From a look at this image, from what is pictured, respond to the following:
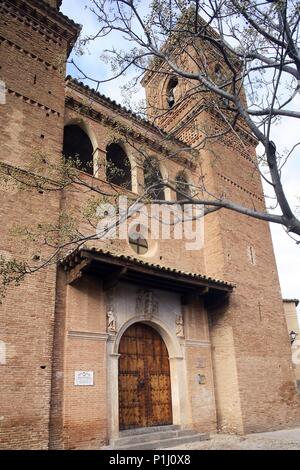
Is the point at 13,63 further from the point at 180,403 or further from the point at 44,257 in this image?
the point at 180,403

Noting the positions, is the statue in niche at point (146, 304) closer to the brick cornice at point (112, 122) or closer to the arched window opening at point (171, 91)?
the brick cornice at point (112, 122)

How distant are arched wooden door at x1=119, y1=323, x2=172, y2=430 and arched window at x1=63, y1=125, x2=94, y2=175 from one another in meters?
4.85

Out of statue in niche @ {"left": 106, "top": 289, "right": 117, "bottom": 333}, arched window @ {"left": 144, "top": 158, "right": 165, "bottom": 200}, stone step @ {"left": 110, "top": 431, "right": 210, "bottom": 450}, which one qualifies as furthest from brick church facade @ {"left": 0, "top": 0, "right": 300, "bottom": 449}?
arched window @ {"left": 144, "top": 158, "right": 165, "bottom": 200}

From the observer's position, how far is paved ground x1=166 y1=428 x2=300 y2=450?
8336 mm

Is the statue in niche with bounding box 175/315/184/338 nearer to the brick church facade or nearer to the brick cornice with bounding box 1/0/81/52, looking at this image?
the brick church facade

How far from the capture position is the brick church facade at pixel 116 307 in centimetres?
761

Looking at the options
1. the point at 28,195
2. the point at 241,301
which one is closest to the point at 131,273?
the point at 28,195

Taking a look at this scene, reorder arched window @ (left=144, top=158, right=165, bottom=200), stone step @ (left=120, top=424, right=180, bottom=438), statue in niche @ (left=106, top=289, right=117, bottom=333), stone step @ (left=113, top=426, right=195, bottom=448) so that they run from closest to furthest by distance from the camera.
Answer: arched window @ (left=144, top=158, right=165, bottom=200) < stone step @ (left=113, top=426, right=195, bottom=448) < stone step @ (left=120, top=424, right=180, bottom=438) < statue in niche @ (left=106, top=289, right=117, bottom=333)

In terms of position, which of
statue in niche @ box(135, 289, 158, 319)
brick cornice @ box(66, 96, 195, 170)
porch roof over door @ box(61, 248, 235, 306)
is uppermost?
brick cornice @ box(66, 96, 195, 170)

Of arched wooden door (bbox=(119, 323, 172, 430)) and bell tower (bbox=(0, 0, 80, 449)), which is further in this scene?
arched wooden door (bbox=(119, 323, 172, 430))

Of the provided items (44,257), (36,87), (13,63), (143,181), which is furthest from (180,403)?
(13,63)

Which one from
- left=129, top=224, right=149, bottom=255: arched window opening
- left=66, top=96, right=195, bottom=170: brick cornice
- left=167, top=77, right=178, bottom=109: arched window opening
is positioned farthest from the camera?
left=167, top=77, right=178, bottom=109: arched window opening

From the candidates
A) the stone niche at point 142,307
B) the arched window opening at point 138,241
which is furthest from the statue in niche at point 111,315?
the arched window opening at point 138,241
